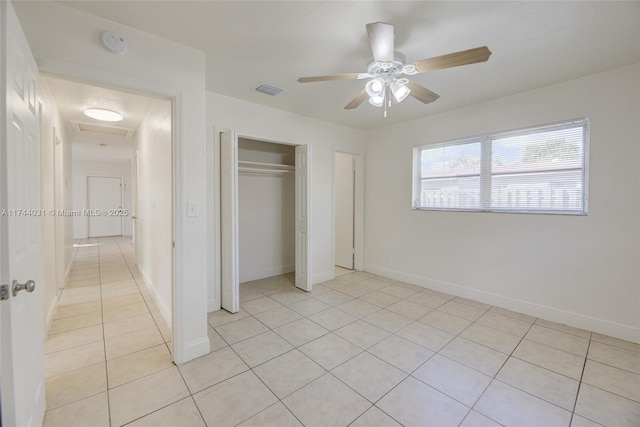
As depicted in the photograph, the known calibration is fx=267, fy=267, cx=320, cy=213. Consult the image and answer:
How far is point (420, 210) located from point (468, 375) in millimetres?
2489

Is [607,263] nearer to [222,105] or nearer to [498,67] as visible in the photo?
[498,67]

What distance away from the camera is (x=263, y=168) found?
4391 mm

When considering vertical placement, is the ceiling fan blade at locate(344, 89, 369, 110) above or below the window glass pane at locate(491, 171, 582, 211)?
above

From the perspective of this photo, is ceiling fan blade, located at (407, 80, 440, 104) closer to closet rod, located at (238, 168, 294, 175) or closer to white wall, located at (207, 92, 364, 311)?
white wall, located at (207, 92, 364, 311)

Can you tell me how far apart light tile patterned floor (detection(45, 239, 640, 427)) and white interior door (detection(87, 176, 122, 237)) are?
695 centimetres

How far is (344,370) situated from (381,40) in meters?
2.43

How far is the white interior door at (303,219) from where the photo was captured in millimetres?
3885

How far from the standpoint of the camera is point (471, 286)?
3.63 meters

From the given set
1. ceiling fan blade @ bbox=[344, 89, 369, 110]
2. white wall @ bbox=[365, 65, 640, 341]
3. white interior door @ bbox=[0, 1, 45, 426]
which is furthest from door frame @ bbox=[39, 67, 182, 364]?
white wall @ bbox=[365, 65, 640, 341]

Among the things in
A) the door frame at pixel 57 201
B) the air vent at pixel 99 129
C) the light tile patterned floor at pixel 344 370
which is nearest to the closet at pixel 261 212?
the light tile patterned floor at pixel 344 370

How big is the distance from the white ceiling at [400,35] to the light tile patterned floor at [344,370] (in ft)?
8.58

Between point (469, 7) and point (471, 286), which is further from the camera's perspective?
point (471, 286)

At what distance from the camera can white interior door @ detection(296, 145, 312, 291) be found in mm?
3885

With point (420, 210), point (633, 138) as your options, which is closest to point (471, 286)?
point (420, 210)
